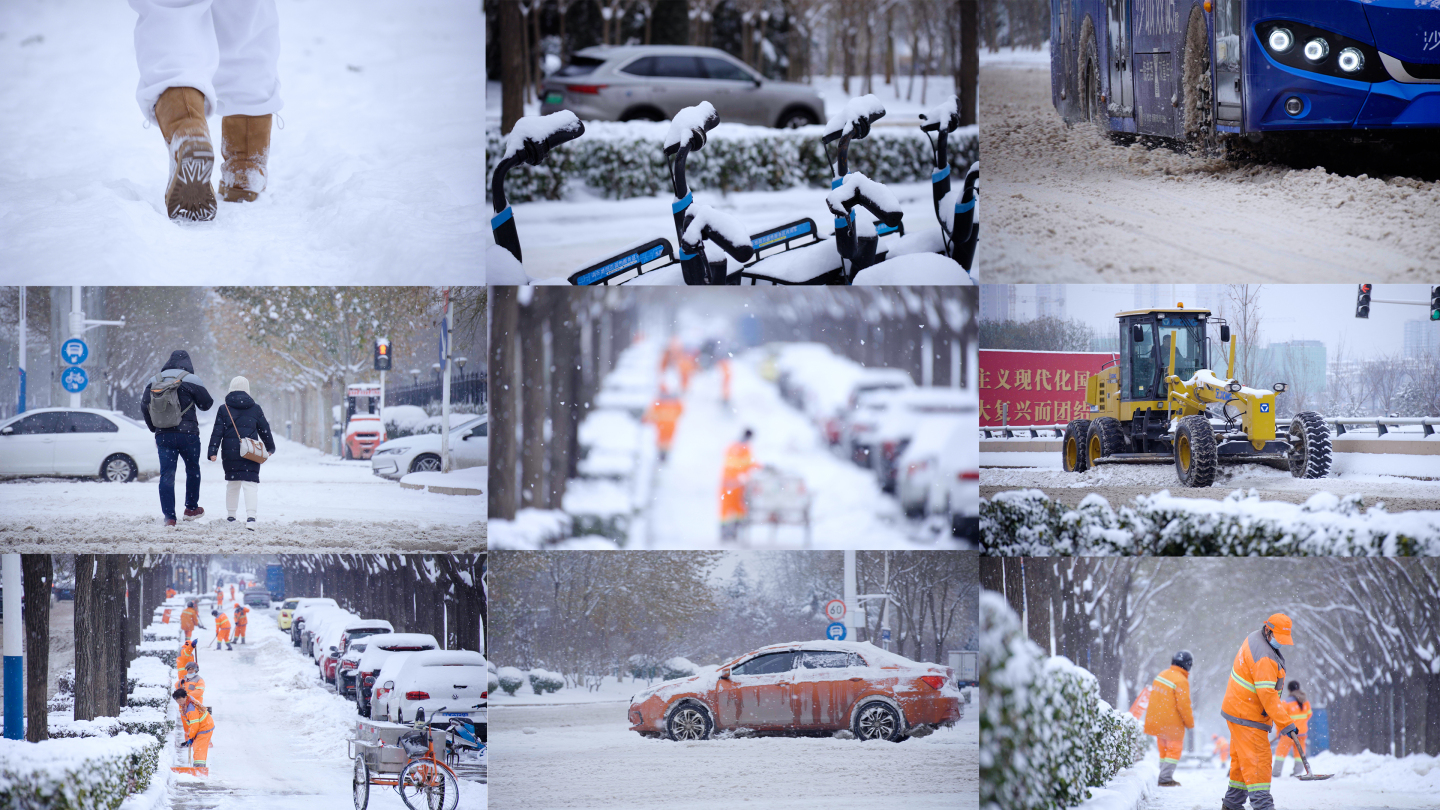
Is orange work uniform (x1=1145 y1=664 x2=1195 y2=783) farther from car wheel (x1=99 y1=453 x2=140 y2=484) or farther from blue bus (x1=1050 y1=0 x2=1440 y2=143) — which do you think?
car wheel (x1=99 y1=453 x2=140 y2=484)

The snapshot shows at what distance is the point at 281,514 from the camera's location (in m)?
4.58

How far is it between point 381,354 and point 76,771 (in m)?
1.82

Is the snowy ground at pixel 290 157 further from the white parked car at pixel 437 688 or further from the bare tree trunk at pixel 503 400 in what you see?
the white parked car at pixel 437 688

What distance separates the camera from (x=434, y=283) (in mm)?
4570

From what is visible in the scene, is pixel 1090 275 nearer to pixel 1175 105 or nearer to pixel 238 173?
pixel 1175 105

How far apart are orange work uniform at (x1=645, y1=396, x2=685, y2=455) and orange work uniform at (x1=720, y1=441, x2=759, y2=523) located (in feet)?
0.74

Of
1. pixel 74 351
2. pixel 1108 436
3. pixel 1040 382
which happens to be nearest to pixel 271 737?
pixel 74 351

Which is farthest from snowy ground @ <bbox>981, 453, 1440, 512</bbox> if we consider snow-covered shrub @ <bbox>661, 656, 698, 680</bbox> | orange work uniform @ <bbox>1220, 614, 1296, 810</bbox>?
snow-covered shrub @ <bbox>661, 656, 698, 680</bbox>

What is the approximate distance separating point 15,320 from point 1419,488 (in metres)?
5.30

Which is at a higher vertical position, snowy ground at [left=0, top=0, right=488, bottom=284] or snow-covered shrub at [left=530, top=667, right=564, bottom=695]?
snowy ground at [left=0, top=0, right=488, bottom=284]

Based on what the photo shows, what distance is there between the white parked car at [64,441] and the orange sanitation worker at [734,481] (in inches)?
87.4

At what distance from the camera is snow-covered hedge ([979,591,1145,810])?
138 inches

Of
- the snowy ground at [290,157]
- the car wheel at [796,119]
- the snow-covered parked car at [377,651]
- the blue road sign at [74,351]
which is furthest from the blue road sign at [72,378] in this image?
the car wheel at [796,119]

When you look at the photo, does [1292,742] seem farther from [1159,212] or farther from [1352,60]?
[1352,60]
